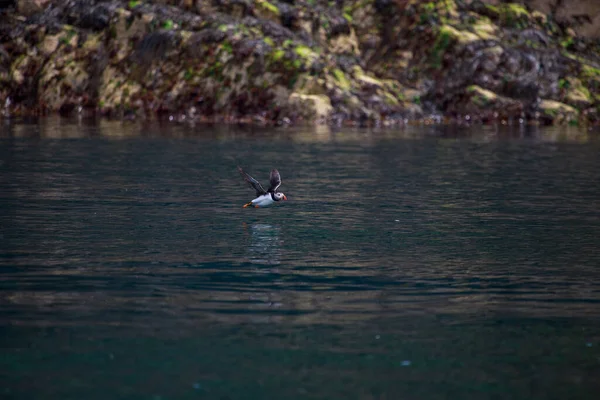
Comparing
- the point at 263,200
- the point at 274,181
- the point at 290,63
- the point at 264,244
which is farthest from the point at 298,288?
the point at 290,63

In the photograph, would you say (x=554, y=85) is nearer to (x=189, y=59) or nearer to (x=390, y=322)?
(x=189, y=59)

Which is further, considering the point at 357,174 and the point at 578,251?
the point at 357,174

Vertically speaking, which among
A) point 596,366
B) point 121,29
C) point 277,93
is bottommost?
point 596,366

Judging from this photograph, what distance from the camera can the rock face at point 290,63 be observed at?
7350cm

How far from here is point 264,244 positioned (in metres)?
18.8

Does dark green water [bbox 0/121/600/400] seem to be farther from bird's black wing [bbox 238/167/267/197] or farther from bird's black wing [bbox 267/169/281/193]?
bird's black wing [bbox 267/169/281/193]

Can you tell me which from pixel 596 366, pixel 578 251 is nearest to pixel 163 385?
pixel 596 366

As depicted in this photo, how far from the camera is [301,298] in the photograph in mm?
14078

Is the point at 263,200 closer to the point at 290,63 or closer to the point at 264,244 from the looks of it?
the point at 264,244

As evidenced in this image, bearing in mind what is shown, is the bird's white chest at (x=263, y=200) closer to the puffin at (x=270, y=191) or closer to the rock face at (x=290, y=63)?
the puffin at (x=270, y=191)

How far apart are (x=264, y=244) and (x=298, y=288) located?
4.16 meters

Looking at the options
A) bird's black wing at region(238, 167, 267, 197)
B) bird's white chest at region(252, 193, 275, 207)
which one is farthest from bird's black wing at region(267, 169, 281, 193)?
bird's black wing at region(238, 167, 267, 197)

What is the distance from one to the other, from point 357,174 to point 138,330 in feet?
71.1

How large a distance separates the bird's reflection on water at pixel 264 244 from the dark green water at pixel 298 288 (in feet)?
0.23
